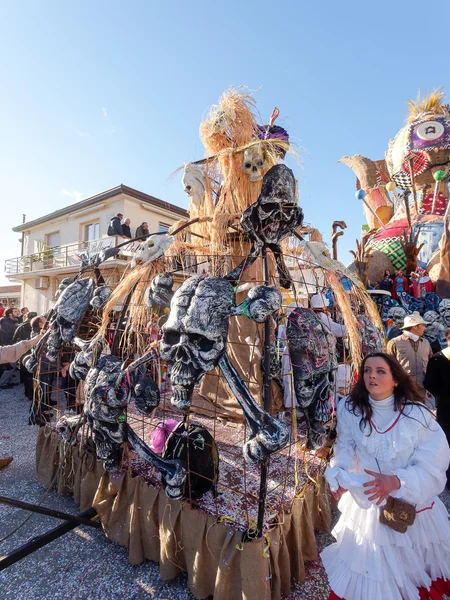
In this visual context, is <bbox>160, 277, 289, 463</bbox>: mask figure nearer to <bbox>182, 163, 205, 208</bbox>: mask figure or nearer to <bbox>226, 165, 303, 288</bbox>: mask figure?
<bbox>226, 165, 303, 288</bbox>: mask figure

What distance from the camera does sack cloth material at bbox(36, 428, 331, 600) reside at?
1.57 metres

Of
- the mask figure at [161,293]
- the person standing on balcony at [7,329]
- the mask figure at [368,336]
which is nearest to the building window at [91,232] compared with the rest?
the person standing on balcony at [7,329]

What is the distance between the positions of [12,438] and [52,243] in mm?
12179

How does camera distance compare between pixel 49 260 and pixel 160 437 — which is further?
pixel 49 260

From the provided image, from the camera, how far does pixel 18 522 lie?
7.77 feet

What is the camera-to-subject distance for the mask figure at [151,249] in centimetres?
191

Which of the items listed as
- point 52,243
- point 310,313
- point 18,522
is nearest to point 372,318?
point 310,313

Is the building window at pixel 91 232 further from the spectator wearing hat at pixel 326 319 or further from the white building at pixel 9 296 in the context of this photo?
the spectator wearing hat at pixel 326 319

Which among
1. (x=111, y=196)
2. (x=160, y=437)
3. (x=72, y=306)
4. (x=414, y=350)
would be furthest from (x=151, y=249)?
(x=111, y=196)

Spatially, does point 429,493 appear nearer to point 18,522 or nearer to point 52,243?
point 18,522

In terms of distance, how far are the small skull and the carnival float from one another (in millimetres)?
13

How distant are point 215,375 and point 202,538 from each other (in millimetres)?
849

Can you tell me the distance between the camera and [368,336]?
2082 mm

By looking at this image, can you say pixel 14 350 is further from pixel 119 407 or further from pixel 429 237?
pixel 429 237
